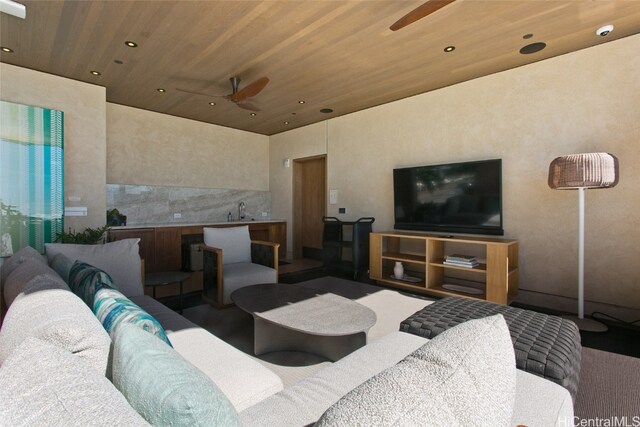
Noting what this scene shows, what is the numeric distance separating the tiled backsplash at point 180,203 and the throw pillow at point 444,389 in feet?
17.0

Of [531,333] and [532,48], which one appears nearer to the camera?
[531,333]

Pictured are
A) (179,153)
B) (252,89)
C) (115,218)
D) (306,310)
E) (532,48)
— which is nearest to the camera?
(306,310)

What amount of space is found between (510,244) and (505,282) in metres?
0.41

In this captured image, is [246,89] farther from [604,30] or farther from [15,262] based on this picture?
[604,30]

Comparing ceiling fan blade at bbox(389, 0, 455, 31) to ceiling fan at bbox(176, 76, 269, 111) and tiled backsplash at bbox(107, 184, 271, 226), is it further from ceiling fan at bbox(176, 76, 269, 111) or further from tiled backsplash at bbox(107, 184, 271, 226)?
tiled backsplash at bbox(107, 184, 271, 226)

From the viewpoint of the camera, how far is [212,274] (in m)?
3.27

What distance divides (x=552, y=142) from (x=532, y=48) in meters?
1.00

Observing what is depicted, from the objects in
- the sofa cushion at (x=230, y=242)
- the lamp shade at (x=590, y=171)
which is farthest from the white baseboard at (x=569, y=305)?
the sofa cushion at (x=230, y=242)

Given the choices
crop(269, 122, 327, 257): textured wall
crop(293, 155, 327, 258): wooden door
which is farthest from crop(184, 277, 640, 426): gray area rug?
crop(269, 122, 327, 257): textured wall

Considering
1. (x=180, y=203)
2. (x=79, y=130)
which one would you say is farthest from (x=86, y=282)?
(x=180, y=203)

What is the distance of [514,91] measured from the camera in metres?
3.52

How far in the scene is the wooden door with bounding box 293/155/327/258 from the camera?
19.8ft

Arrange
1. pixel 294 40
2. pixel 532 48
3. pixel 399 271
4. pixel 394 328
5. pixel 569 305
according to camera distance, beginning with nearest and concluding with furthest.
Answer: pixel 394 328 < pixel 294 40 < pixel 532 48 < pixel 569 305 < pixel 399 271

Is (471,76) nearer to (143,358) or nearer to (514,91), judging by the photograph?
(514,91)
